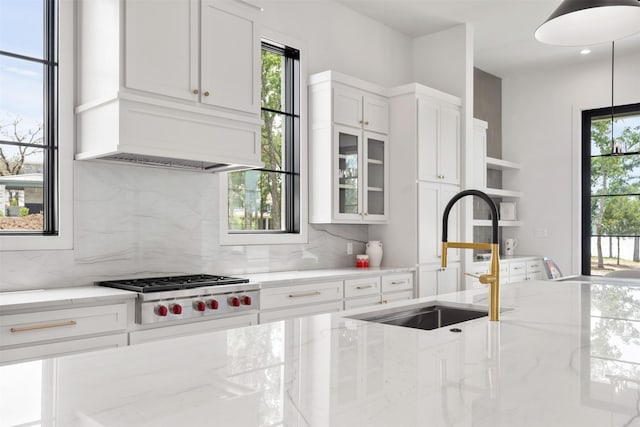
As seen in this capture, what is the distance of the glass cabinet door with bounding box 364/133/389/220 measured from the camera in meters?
4.40

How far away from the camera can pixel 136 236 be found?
315 centimetres

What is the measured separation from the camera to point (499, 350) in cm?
127

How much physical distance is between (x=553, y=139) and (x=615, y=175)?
0.80 metres

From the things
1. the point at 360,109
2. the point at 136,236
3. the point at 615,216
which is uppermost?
the point at 360,109

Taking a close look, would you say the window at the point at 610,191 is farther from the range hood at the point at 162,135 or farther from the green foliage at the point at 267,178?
the range hood at the point at 162,135

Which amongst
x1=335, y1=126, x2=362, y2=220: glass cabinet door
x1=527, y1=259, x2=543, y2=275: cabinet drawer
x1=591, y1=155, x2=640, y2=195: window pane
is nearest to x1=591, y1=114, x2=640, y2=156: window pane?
x1=591, y1=155, x2=640, y2=195: window pane

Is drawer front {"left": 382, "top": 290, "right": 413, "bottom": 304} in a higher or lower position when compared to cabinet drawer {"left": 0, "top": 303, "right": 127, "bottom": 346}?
lower

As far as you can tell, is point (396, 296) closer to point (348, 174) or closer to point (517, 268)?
point (348, 174)

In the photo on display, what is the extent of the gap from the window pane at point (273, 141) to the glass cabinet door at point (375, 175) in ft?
2.36

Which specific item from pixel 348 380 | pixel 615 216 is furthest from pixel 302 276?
pixel 615 216

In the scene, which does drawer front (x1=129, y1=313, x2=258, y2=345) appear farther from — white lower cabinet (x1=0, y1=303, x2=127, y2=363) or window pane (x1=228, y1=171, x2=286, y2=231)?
window pane (x1=228, y1=171, x2=286, y2=231)

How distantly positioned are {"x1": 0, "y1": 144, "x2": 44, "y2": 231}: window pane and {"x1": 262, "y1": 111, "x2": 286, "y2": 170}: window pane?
164 cm

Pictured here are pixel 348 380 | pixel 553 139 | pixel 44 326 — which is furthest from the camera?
pixel 553 139

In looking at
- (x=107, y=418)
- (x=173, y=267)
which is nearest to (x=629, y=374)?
(x=107, y=418)
